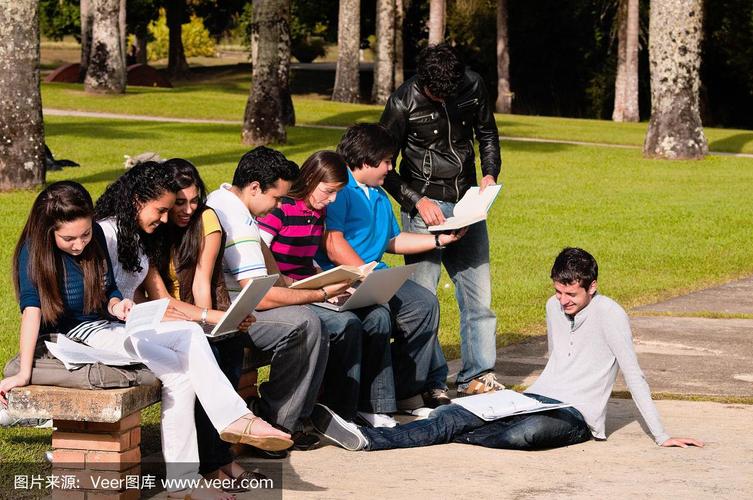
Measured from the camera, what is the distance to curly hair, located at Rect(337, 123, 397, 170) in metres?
6.91

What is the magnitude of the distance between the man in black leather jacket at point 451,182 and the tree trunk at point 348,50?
96.1 ft

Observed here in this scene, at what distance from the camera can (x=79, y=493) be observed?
5176 millimetres

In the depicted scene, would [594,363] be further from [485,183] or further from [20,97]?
[20,97]

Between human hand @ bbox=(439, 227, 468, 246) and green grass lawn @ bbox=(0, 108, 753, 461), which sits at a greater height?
human hand @ bbox=(439, 227, 468, 246)

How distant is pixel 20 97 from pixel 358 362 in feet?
35.3

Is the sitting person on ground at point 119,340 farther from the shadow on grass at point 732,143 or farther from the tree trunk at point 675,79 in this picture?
the shadow on grass at point 732,143

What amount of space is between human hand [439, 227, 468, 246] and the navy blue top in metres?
2.23

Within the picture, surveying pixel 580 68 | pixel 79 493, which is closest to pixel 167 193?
pixel 79 493

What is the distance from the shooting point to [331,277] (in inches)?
246

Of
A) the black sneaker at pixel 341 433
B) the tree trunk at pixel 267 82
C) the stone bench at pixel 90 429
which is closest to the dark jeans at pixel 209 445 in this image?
the stone bench at pixel 90 429

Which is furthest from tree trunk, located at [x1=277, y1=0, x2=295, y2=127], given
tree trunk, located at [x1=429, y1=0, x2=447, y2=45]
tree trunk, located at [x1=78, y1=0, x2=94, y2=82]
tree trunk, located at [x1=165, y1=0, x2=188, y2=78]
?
tree trunk, located at [x1=165, y1=0, x2=188, y2=78]

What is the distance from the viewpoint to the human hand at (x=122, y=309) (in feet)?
18.2

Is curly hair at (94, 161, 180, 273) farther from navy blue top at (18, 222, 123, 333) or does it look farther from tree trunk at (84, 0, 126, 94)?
tree trunk at (84, 0, 126, 94)

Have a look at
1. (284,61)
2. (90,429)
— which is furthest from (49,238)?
(284,61)
